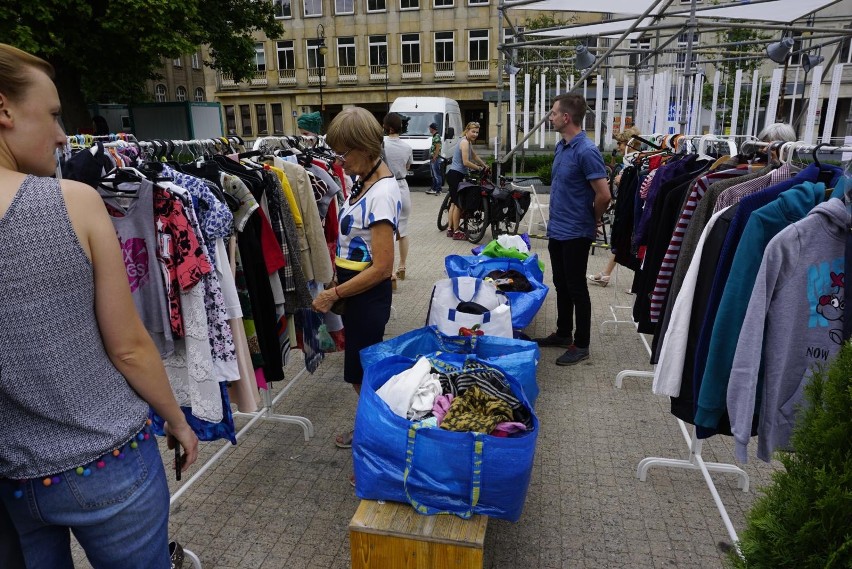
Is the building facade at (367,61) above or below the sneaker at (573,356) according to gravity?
above

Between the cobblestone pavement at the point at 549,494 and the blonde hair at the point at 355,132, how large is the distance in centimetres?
186

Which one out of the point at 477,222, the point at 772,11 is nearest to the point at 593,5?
the point at 772,11

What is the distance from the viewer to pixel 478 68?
37031mm

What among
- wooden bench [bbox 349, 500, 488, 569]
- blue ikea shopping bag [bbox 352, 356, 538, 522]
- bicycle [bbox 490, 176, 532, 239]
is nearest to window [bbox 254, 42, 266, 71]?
bicycle [bbox 490, 176, 532, 239]

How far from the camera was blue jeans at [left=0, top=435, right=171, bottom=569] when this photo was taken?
4.25 feet

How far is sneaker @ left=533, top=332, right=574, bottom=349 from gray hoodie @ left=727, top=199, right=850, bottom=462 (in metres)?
2.94

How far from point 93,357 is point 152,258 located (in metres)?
1.24

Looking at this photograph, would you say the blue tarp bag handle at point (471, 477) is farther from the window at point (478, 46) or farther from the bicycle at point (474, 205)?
the window at point (478, 46)

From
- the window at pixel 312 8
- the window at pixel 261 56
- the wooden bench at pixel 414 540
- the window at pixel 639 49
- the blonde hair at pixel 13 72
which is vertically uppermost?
the window at pixel 312 8

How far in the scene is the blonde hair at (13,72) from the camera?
1145mm

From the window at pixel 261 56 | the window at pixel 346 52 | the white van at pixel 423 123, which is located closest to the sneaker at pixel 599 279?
the white van at pixel 423 123

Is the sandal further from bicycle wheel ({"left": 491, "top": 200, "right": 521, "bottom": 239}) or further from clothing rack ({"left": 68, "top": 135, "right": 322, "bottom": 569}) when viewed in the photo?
bicycle wheel ({"left": 491, "top": 200, "right": 521, "bottom": 239})

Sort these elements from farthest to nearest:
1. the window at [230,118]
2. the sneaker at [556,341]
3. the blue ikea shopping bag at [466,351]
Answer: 1. the window at [230,118]
2. the sneaker at [556,341]
3. the blue ikea shopping bag at [466,351]

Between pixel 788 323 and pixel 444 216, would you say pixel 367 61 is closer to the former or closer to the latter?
pixel 444 216
